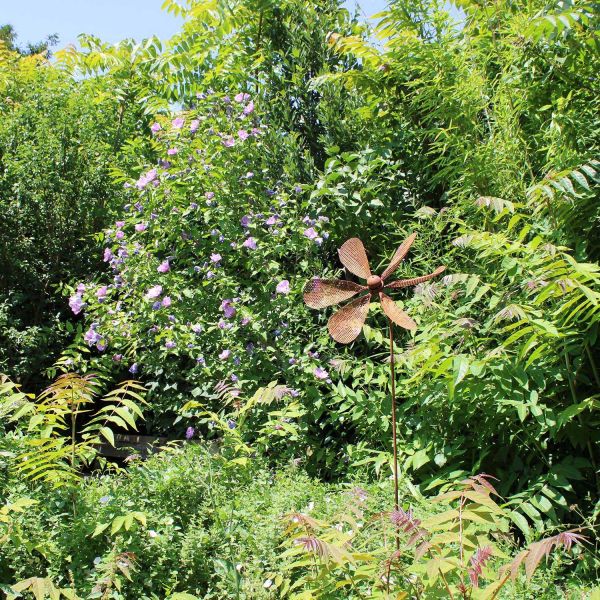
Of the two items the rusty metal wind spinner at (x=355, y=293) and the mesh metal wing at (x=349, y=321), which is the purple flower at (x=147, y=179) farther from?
the mesh metal wing at (x=349, y=321)

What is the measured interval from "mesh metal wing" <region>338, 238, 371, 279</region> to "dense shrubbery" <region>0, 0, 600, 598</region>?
36.3 inches

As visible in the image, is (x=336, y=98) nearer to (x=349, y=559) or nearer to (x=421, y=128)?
(x=421, y=128)

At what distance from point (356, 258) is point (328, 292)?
0.12 meters

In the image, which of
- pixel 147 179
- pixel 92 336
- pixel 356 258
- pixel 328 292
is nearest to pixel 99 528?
pixel 328 292

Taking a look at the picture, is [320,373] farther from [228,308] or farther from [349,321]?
[349,321]

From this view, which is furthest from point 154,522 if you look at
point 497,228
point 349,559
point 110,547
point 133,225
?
point 133,225

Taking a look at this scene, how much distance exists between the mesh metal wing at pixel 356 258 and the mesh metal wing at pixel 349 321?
2.9 inches

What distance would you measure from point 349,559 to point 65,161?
4370 millimetres

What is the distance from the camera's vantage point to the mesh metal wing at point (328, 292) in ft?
5.93

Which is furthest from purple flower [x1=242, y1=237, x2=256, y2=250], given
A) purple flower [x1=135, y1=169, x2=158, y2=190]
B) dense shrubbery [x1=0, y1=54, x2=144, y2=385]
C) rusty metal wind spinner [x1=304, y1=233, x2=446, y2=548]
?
rusty metal wind spinner [x1=304, y1=233, x2=446, y2=548]

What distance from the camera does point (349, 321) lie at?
1.76 m

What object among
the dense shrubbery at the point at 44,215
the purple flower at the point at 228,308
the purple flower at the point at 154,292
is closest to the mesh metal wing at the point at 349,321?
the purple flower at the point at 228,308

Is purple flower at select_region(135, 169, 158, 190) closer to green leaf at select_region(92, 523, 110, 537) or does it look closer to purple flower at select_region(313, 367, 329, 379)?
purple flower at select_region(313, 367, 329, 379)

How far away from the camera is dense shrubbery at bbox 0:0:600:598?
2.96 meters
